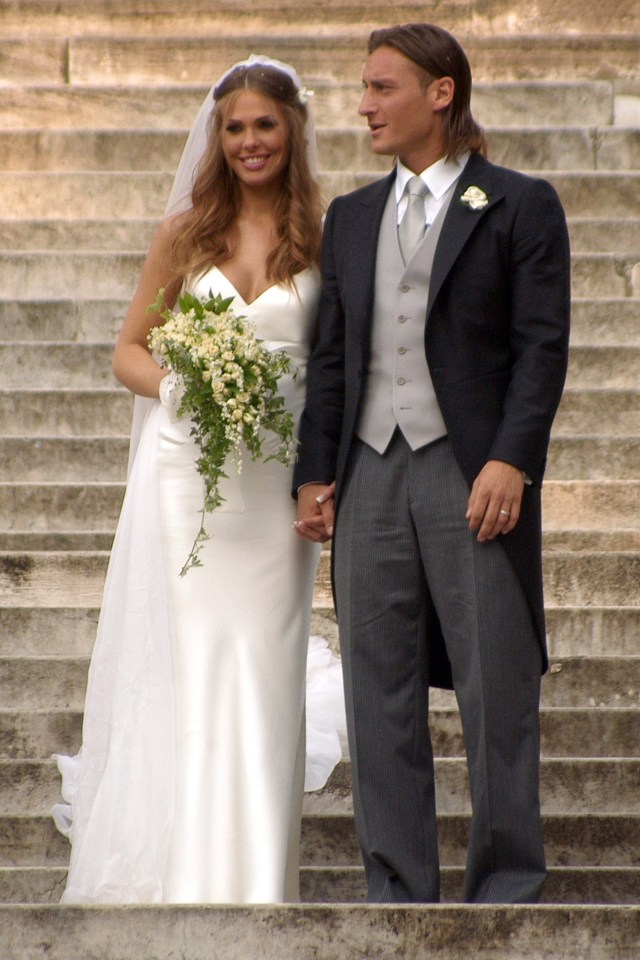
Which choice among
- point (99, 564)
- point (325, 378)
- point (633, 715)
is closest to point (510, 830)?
point (325, 378)

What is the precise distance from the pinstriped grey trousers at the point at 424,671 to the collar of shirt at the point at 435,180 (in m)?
0.54

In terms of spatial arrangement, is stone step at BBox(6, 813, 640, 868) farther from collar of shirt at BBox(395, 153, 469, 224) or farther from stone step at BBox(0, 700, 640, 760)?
collar of shirt at BBox(395, 153, 469, 224)

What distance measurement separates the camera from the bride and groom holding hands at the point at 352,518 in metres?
3.47

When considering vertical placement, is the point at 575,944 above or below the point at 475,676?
below

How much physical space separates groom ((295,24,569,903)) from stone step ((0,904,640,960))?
25cm

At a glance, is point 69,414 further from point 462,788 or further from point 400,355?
point 400,355

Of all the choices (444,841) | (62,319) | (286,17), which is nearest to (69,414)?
(62,319)

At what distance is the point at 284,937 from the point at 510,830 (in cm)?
55

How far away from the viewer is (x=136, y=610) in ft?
13.5

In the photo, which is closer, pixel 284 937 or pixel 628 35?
pixel 284 937

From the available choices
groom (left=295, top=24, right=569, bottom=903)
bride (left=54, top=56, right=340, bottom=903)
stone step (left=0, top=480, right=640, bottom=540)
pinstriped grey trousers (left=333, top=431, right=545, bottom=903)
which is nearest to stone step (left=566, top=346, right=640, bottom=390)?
stone step (left=0, top=480, right=640, bottom=540)

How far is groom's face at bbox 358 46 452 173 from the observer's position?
3.58 m

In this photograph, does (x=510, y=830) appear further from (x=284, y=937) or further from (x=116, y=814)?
(x=116, y=814)

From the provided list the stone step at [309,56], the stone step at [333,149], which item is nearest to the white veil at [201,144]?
the stone step at [333,149]
